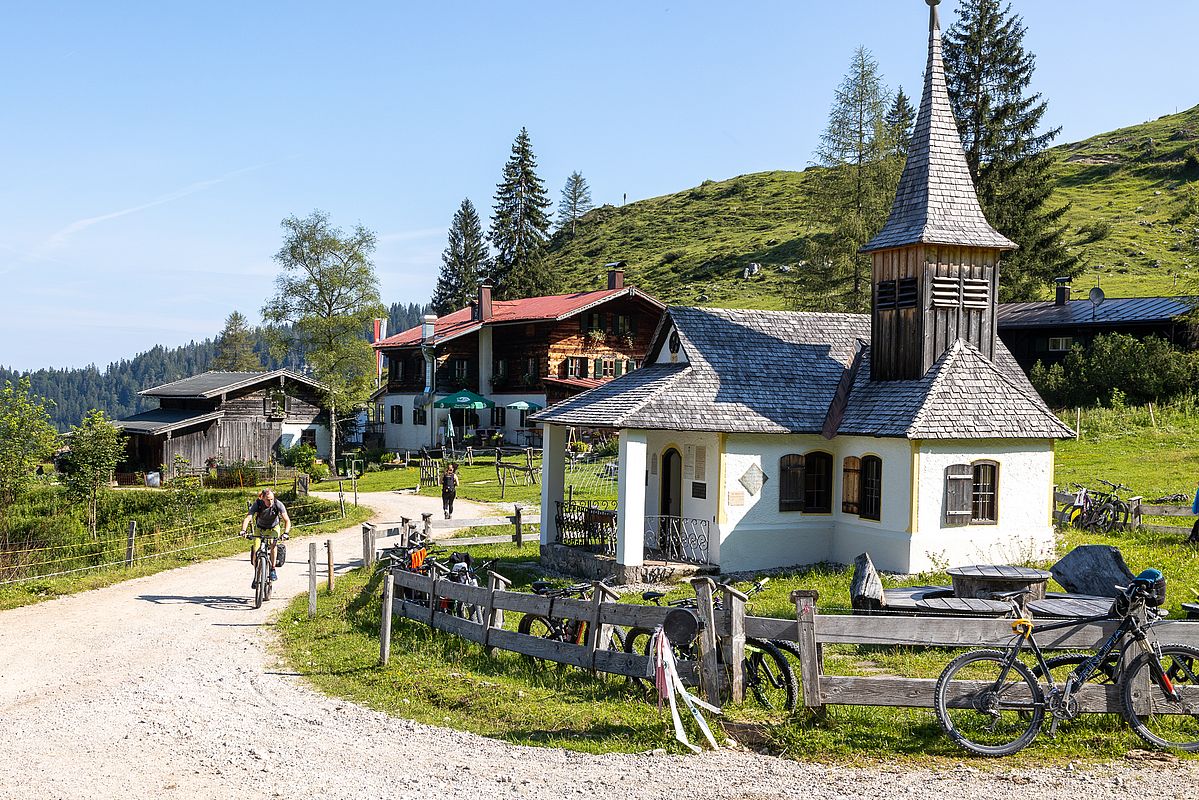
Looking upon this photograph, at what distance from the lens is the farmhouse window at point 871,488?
18891mm

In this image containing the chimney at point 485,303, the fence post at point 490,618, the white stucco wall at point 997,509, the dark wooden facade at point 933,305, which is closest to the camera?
the fence post at point 490,618

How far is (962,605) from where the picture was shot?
40.4 feet

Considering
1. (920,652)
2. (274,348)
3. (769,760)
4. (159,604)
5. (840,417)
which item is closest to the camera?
(769,760)

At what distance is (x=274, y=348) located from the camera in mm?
47906

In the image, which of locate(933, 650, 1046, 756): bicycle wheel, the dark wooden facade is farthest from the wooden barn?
locate(933, 650, 1046, 756): bicycle wheel

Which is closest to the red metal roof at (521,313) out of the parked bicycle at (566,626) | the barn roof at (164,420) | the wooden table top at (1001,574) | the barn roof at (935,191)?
the barn roof at (164,420)

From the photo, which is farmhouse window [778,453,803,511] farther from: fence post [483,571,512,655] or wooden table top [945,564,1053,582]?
fence post [483,571,512,655]

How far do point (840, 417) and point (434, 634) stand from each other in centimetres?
1026

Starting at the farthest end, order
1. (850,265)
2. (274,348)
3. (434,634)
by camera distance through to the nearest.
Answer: (274,348), (850,265), (434,634)

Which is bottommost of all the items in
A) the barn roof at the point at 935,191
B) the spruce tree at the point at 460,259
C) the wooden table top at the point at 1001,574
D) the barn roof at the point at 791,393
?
the wooden table top at the point at 1001,574

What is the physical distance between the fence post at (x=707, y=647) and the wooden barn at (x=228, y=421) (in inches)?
1579

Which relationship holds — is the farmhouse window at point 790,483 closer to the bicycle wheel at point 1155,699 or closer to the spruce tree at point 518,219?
the bicycle wheel at point 1155,699

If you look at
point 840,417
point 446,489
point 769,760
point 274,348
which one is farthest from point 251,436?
point 769,760

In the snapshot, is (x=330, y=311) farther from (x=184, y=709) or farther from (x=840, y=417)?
(x=184, y=709)
